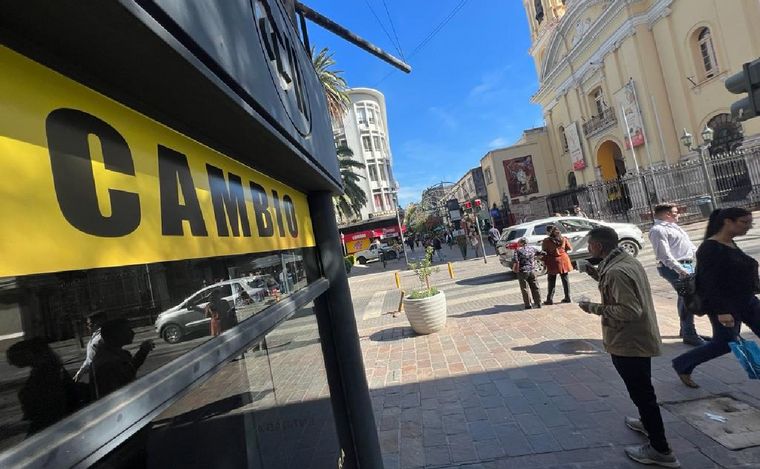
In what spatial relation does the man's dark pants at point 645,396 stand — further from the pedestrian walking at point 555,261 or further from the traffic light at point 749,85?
the pedestrian walking at point 555,261

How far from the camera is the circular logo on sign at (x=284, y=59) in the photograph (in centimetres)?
164

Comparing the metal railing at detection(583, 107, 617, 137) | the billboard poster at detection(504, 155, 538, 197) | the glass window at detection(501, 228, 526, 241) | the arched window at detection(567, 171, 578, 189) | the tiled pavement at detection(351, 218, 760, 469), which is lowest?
the tiled pavement at detection(351, 218, 760, 469)

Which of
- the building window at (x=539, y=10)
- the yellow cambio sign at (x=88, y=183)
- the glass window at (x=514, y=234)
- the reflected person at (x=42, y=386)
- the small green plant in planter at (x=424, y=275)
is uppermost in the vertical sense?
the building window at (x=539, y=10)

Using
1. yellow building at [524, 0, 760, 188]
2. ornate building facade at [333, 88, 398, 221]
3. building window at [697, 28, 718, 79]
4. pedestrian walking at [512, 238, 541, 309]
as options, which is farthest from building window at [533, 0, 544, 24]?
pedestrian walking at [512, 238, 541, 309]

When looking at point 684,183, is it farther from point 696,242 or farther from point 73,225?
point 73,225

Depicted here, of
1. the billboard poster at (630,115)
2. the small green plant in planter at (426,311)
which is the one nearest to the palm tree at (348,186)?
the billboard poster at (630,115)

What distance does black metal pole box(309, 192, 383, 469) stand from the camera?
263cm

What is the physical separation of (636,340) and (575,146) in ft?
124

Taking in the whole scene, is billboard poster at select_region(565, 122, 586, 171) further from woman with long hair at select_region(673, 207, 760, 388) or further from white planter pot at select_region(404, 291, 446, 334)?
woman with long hair at select_region(673, 207, 760, 388)

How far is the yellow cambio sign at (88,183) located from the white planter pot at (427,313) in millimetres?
6618

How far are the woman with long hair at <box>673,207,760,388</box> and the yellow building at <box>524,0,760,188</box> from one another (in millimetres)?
23099

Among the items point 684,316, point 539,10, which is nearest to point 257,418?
point 684,316

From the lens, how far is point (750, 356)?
3586mm

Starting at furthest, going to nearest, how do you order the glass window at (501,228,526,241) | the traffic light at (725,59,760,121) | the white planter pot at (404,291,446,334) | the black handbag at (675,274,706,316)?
1. the glass window at (501,228,526,241)
2. the white planter pot at (404,291,446,334)
3. the traffic light at (725,59,760,121)
4. the black handbag at (675,274,706,316)
